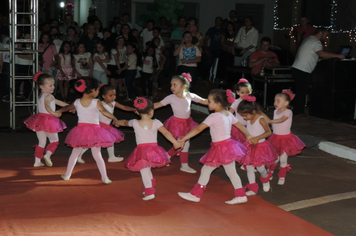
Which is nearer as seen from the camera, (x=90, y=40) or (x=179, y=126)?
(x=179, y=126)

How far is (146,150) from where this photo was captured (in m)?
6.10

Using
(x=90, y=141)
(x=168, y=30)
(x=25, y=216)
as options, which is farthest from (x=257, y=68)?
(x=25, y=216)

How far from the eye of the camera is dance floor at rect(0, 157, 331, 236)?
5.12m

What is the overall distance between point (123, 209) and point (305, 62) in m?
7.23

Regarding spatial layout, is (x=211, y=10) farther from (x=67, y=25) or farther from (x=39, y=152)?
(x=39, y=152)

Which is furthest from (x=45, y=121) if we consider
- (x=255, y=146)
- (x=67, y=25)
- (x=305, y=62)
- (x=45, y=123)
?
(x=67, y=25)

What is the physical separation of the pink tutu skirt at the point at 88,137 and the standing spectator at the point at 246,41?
843 centimetres

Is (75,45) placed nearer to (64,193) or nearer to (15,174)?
(15,174)

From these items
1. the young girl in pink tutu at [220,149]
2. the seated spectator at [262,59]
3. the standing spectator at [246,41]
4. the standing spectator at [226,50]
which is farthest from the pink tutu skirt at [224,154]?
the standing spectator at [226,50]

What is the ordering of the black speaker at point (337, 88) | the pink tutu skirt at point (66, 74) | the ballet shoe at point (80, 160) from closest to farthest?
the ballet shoe at point (80, 160), the black speaker at point (337, 88), the pink tutu skirt at point (66, 74)

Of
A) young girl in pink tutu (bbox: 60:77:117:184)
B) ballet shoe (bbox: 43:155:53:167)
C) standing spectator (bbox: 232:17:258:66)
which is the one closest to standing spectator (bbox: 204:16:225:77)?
standing spectator (bbox: 232:17:258:66)

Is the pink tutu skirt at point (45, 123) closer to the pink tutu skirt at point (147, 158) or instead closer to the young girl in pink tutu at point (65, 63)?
the pink tutu skirt at point (147, 158)

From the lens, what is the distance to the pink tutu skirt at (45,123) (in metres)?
7.52

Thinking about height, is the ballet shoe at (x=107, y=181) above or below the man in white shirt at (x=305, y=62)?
below
